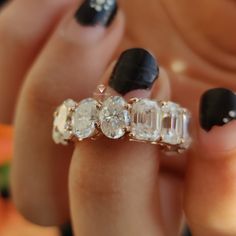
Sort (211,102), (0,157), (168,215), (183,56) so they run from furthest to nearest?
1. (0,157)
2. (183,56)
3. (168,215)
4. (211,102)

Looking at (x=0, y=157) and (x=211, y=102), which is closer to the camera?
(x=211, y=102)

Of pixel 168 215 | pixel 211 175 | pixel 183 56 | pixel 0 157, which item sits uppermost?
pixel 183 56

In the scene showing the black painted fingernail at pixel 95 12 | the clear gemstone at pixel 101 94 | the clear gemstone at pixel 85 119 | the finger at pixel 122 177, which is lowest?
the finger at pixel 122 177

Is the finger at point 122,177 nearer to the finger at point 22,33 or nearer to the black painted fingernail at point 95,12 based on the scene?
the black painted fingernail at point 95,12

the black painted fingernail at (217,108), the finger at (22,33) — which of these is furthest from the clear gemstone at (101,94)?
the finger at (22,33)

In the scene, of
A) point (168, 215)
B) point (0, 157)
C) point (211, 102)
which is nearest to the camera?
point (211, 102)

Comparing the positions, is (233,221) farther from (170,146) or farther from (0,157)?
(0,157)

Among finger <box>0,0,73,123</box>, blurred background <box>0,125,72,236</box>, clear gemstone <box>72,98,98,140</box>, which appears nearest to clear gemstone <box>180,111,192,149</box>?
clear gemstone <box>72,98,98,140</box>

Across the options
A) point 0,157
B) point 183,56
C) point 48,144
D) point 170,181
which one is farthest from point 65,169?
point 0,157

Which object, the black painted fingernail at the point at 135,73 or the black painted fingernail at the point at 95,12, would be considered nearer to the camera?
the black painted fingernail at the point at 135,73
